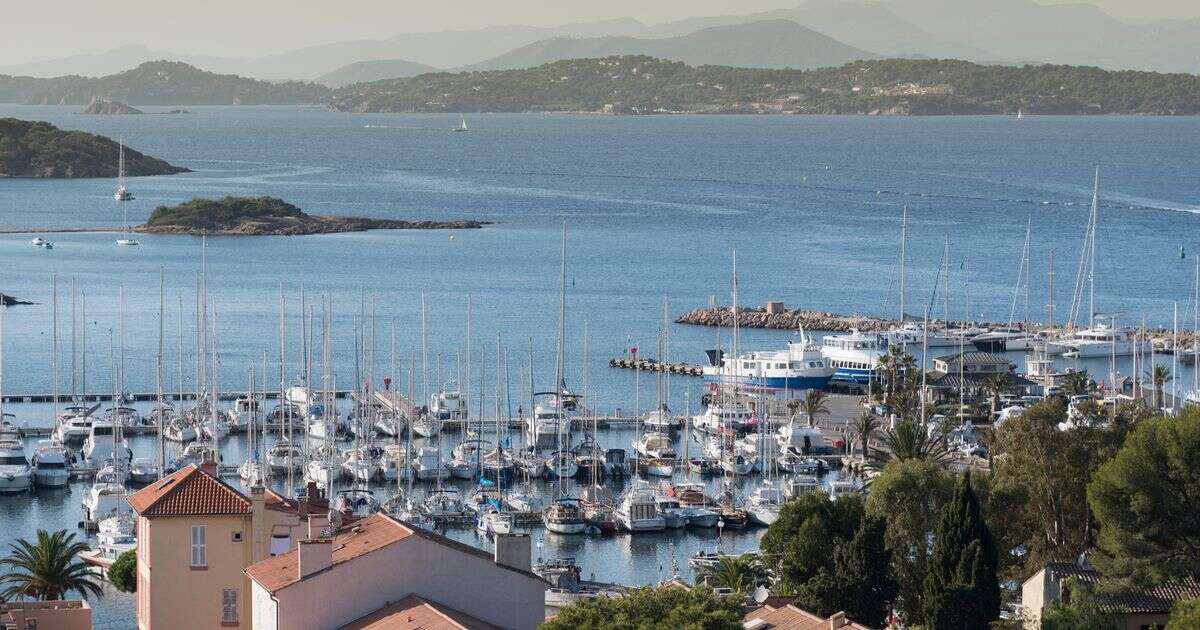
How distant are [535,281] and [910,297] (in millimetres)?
18474

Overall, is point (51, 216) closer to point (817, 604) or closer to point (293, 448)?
point (293, 448)

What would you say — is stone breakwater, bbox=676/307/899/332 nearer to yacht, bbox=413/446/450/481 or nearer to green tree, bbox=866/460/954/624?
yacht, bbox=413/446/450/481

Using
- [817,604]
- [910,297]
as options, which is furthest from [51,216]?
[817,604]

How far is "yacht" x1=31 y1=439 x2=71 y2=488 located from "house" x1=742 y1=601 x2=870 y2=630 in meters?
26.8

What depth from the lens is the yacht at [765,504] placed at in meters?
44.3

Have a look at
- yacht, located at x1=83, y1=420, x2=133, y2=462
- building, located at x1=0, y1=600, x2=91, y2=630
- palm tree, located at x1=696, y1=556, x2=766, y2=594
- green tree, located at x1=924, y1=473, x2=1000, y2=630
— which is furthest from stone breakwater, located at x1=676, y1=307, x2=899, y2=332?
building, located at x1=0, y1=600, x2=91, y2=630

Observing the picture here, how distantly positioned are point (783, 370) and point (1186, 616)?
3987 centimetres

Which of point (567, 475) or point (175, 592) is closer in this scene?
point (175, 592)

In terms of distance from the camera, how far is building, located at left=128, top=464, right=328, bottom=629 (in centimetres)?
2377

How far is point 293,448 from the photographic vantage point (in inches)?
1941

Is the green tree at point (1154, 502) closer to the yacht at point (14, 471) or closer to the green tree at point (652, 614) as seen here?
the green tree at point (652, 614)

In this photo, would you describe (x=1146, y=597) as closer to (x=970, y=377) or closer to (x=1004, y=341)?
(x=970, y=377)

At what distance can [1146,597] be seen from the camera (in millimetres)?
28234

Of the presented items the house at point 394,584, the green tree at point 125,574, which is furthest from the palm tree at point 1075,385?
the house at point 394,584
